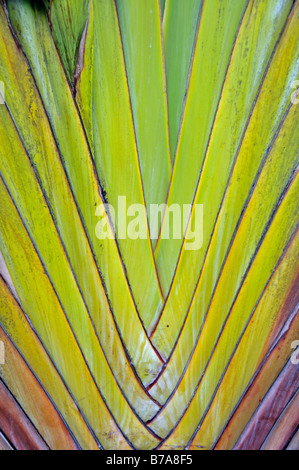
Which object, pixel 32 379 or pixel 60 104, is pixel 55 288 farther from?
pixel 60 104

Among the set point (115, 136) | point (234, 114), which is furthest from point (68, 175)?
point (234, 114)

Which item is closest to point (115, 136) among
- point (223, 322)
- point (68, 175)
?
point (68, 175)

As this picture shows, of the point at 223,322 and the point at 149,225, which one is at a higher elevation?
the point at 149,225

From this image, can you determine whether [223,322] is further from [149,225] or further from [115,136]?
[115,136]

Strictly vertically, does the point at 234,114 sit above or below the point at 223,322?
above

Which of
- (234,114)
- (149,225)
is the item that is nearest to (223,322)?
(149,225)

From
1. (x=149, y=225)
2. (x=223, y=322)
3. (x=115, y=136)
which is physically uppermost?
(x=115, y=136)

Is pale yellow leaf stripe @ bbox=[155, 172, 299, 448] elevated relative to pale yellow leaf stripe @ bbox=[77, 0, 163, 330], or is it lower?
lower

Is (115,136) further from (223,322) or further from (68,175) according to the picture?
(223,322)

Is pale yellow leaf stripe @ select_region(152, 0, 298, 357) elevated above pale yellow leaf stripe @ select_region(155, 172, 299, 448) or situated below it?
above

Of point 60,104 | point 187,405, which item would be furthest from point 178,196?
point 187,405
